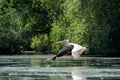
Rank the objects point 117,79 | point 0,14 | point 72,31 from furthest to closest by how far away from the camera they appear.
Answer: point 0,14 < point 72,31 < point 117,79

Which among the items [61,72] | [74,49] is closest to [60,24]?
[74,49]

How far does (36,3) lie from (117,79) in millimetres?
45428

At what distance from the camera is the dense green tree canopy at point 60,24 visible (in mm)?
42625

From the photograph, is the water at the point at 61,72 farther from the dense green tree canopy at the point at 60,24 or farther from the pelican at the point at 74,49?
the dense green tree canopy at the point at 60,24

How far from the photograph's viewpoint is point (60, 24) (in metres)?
53.1

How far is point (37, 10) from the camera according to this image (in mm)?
62531

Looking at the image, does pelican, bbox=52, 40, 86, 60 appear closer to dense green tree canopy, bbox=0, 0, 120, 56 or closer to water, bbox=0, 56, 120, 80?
water, bbox=0, 56, 120, 80

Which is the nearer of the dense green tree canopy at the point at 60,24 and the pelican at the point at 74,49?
the pelican at the point at 74,49

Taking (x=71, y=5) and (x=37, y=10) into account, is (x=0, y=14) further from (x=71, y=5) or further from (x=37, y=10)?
(x=71, y=5)

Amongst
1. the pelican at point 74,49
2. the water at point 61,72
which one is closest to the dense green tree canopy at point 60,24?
the pelican at point 74,49

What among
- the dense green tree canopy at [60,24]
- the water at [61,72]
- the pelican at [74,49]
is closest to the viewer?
the water at [61,72]

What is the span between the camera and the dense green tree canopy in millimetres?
42625

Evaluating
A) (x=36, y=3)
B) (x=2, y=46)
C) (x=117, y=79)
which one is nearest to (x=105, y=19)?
(x=2, y=46)

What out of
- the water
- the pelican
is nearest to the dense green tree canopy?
the pelican
